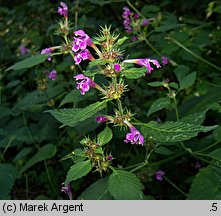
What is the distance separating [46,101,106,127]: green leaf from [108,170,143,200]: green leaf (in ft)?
0.93

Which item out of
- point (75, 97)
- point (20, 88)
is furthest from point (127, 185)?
point (20, 88)

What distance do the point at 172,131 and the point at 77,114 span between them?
15.0 inches

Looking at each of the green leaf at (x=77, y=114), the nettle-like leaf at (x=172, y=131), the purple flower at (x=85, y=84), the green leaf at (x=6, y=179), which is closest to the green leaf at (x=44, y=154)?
the green leaf at (x=6, y=179)

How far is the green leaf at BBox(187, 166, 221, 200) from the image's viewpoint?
2025mm

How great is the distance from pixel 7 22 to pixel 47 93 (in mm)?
3306

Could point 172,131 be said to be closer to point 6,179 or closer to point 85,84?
point 85,84

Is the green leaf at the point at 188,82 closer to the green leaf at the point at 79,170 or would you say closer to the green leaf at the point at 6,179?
the green leaf at the point at 79,170

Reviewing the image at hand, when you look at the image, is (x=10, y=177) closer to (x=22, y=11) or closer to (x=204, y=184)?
(x=204, y=184)

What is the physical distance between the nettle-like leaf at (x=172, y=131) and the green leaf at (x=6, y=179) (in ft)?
3.86

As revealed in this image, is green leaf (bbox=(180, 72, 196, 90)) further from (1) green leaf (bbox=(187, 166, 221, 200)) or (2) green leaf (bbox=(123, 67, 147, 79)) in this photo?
(2) green leaf (bbox=(123, 67, 147, 79))

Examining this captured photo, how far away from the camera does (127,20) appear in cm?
317

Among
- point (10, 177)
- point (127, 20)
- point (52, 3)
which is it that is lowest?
point (10, 177)

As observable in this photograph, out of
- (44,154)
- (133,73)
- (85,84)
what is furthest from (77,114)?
(44,154)
